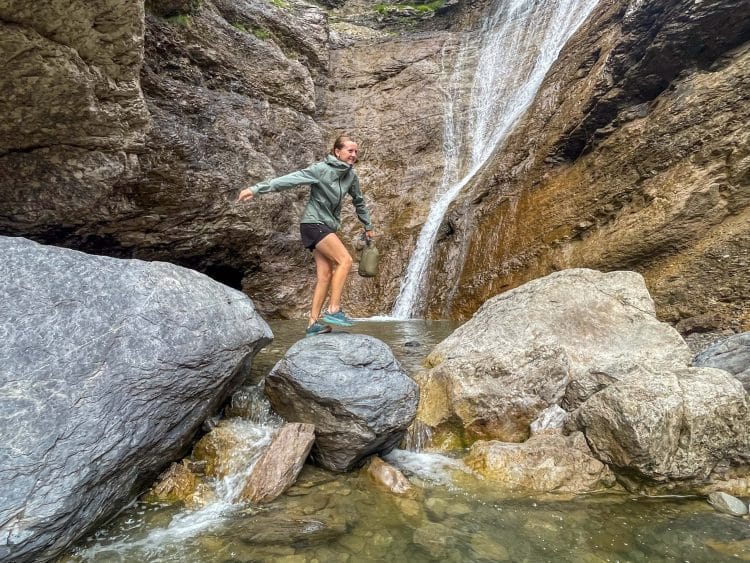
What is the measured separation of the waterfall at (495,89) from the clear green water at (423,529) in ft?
29.8

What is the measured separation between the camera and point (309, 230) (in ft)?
15.2

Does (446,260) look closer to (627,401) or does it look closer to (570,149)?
(570,149)

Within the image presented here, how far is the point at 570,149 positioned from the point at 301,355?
9.36 metres

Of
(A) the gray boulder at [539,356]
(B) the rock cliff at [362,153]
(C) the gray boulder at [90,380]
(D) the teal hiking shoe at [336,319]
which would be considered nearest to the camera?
(C) the gray boulder at [90,380]

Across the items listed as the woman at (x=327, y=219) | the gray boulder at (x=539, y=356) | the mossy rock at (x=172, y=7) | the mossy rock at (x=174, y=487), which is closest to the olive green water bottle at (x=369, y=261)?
the woman at (x=327, y=219)

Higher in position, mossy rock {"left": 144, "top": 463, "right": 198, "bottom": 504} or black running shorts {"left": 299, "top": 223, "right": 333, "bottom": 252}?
black running shorts {"left": 299, "top": 223, "right": 333, "bottom": 252}

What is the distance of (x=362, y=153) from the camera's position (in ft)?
52.4

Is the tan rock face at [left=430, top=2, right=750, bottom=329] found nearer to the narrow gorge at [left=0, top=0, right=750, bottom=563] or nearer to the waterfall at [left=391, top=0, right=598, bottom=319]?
the narrow gorge at [left=0, top=0, right=750, bottom=563]

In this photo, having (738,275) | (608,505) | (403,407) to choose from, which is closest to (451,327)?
(738,275)

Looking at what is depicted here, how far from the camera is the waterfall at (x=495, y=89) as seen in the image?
13.5 meters

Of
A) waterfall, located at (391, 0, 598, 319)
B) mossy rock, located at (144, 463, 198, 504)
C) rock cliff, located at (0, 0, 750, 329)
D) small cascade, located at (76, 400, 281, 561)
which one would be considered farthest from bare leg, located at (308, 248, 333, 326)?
waterfall, located at (391, 0, 598, 319)

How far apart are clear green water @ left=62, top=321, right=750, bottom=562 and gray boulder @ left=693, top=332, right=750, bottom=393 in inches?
67.0

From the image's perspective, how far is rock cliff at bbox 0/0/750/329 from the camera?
6090mm

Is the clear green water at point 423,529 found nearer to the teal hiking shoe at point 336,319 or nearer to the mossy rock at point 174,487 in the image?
the mossy rock at point 174,487
